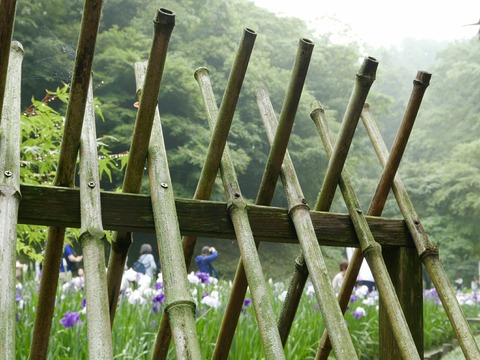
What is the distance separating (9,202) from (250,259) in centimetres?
55

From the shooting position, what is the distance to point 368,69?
159 centimetres

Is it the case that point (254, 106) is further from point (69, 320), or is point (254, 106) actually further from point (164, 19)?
point (164, 19)

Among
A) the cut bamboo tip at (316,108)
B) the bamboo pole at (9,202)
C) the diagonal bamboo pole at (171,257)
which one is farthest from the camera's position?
the cut bamboo tip at (316,108)

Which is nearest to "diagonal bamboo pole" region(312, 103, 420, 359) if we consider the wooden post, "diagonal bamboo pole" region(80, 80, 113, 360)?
the wooden post

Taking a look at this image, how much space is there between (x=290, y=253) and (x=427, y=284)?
15.4 feet

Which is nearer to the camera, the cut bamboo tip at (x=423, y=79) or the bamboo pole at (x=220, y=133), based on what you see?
the bamboo pole at (x=220, y=133)

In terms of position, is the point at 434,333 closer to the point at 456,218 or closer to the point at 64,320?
the point at 64,320

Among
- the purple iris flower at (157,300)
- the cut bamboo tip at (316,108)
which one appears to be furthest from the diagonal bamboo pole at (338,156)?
the purple iris flower at (157,300)

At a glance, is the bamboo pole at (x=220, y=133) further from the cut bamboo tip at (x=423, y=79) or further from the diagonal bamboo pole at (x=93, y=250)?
the cut bamboo tip at (x=423, y=79)

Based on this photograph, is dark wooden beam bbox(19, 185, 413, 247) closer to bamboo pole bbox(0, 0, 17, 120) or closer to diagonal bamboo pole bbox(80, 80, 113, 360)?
diagonal bamboo pole bbox(80, 80, 113, 360)

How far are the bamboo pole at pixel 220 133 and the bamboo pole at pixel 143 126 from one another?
169 millimetres

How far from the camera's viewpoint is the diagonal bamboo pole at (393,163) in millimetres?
1765

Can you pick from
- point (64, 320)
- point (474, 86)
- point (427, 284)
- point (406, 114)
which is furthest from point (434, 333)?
point (474, 86)

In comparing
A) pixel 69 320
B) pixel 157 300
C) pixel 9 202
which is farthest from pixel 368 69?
pixel 157 300
